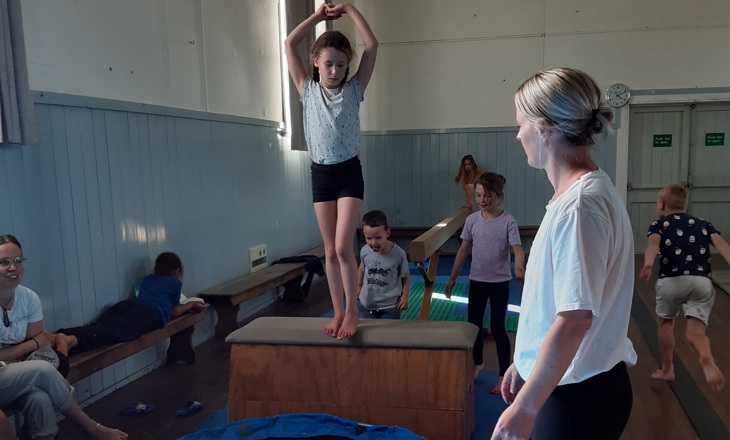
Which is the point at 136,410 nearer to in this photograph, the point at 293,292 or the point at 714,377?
the point at 293,292

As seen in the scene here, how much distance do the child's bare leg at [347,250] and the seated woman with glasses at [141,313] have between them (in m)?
1.43

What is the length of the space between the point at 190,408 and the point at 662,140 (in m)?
7.39

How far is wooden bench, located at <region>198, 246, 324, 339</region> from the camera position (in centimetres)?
438

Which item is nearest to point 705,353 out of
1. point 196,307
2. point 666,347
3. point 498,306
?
point 666,347

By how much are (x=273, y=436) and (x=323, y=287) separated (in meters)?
4.29

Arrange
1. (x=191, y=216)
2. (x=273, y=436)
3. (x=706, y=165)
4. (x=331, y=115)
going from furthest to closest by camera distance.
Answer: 1. (x=706, y=165)
2. (x=191, y=216)
3. (x=331, y=115)
4. (x=273, y=436)

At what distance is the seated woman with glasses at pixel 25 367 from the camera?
96.4 inches

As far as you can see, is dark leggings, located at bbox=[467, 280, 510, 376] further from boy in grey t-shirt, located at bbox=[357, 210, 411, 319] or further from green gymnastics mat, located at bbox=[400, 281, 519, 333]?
green gymnastics mat, located at bbox=[400, 281, 519, 333]

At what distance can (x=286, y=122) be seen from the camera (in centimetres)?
604

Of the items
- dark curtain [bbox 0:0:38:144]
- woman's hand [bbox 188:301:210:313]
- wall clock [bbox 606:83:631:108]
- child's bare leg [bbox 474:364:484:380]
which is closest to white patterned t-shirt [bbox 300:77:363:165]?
dark curtain [bbox 0:0:38:144]

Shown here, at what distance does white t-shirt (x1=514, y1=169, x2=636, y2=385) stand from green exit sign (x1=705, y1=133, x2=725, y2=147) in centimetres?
789

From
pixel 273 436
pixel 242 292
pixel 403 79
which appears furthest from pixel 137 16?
pixel 403 79

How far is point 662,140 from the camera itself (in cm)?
793

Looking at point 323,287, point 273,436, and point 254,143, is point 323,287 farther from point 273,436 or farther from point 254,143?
point 273,436
